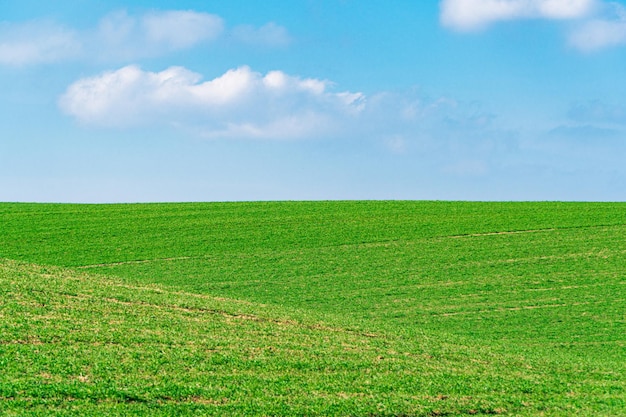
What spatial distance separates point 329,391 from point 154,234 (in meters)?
30.2

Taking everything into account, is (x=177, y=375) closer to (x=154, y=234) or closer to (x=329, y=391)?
(x=329, y=391)

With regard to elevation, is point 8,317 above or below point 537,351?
above

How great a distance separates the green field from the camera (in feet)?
44.4

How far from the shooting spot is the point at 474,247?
38.4 m

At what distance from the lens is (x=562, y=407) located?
1429 centimetres

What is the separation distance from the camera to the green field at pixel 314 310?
13.5m

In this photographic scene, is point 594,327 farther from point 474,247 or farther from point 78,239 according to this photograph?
point 78,239

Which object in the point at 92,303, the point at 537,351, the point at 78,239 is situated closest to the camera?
the point at 92,303

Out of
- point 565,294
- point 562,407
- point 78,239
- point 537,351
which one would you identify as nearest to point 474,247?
point 565,294

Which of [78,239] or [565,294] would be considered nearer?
[565,294]

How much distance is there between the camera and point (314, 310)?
2566cm

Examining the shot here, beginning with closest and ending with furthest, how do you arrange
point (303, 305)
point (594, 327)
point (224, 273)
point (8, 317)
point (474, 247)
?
point (8, 317), point (594, 327), point (303, 305), point (224, 273), point (474, 247)

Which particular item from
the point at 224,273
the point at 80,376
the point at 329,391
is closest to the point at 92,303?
the point at 80,376

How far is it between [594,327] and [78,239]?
27798 millimetres
